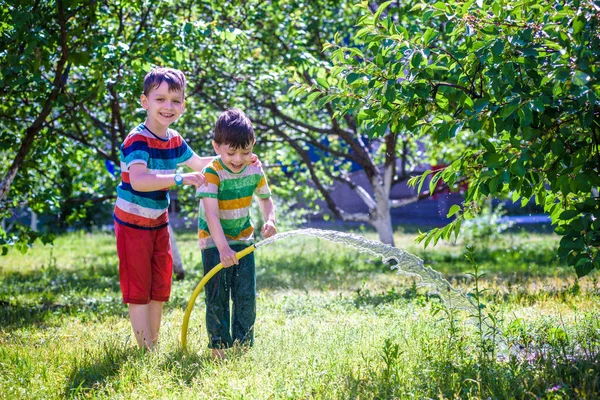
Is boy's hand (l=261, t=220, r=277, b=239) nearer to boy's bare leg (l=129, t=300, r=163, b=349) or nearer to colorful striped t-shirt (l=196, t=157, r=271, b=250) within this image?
colorful striped t-shirt (l=196, t=157, r=271, b=250)

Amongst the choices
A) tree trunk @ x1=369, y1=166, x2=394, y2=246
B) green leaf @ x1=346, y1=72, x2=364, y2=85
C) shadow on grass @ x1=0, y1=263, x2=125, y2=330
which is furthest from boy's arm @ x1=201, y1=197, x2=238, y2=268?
tree trunk @ x1=369, y1=166, x2=394, y2=246

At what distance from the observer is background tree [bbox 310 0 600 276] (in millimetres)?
2627

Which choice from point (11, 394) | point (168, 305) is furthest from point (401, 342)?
point (168, 305)

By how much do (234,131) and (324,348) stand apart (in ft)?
3.97

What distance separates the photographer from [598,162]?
286 centimetres

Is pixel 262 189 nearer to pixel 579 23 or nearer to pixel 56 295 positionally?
pixel 579 23

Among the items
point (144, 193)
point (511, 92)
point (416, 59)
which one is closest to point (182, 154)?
point (144, 193)

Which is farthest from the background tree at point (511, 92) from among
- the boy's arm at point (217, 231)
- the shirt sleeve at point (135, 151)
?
the shirt sleeve at point (135, 151)

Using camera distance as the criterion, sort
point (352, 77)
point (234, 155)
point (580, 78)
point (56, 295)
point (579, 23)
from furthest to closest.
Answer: point (56, 295)
point (234, 155)
point (352, 77)
point (579, 23)
point (580, 78)

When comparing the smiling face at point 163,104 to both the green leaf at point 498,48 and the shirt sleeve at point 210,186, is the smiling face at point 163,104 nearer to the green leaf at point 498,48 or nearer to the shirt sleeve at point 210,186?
the shirt sleeve at point 210,186

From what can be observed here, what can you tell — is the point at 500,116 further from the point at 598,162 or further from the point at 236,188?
the point at 236,188

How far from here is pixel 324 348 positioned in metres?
3.36

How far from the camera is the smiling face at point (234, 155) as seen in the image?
3.42m

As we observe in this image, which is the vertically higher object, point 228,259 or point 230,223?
point 230,223
